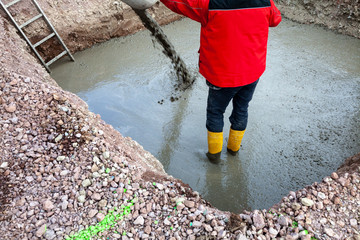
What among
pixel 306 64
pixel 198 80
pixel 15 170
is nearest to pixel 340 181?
pixel 15 170

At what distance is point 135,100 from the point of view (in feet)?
12.5

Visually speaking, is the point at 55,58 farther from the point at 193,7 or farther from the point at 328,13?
the point at 328,13

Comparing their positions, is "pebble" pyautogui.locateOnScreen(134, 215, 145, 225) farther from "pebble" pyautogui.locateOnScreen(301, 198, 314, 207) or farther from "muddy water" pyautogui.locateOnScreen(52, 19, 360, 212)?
"muddy water" pyautogui.locateOnScreen(52, 19, 360, 212)

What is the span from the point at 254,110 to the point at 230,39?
1.82m

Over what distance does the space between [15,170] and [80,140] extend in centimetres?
48

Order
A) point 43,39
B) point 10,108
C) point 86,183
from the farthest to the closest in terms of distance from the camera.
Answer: point 43,39, point 10,108, point 86,183

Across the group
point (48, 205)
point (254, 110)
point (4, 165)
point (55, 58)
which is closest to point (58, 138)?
point (4, 165)

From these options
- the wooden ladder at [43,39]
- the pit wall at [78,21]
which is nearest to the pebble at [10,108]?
the wooden ladder at [43,39]

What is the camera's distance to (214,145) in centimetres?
268

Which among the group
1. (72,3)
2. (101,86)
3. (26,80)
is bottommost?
(101,86)

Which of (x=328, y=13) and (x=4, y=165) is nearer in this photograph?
(x=4, y=165)

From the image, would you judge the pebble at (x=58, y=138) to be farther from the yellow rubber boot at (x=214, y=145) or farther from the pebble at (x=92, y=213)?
the yellow rubber boot at (x=214, y=145)

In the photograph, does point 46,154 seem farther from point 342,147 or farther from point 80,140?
point 342,147

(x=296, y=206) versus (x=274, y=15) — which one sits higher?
(x=274, y=15)
